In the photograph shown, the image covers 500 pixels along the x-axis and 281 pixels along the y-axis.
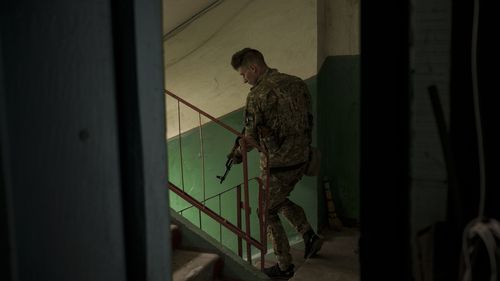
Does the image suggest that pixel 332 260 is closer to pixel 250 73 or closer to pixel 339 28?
pixel 250 73

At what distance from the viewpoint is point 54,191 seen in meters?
0.76

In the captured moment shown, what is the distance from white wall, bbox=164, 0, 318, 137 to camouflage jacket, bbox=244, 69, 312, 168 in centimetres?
72

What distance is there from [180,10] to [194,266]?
260 centimetres

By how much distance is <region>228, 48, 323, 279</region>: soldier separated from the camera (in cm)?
388

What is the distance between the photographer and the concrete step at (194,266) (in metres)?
2.76

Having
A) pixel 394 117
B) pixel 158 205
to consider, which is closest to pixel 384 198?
pixel 394 117

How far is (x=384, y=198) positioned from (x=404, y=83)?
0.22 m

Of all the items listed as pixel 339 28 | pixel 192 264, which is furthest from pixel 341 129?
pixel 192 264

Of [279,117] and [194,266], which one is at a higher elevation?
[279,117]

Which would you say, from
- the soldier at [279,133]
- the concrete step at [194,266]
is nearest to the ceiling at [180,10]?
the soldier at [279,133]

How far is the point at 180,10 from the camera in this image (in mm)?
4480

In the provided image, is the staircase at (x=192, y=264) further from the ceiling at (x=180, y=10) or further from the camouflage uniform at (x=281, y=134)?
the ceiling at (x=180, y=10)

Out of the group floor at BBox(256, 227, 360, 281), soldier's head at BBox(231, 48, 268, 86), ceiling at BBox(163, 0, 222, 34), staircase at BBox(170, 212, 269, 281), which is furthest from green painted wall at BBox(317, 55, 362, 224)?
staircase at BBox(170, 212, 269, 281)

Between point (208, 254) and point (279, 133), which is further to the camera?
point (279, 133)
